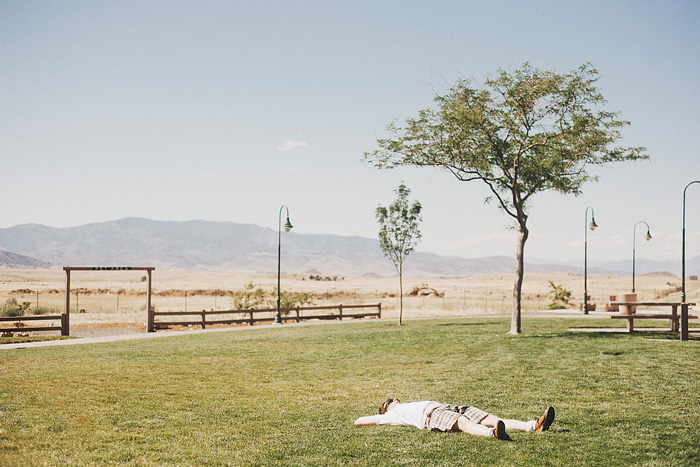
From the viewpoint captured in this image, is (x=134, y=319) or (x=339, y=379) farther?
(x=134, y=319)

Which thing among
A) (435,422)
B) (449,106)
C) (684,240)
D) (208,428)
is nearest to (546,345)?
(449,106)

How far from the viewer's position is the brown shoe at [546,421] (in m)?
7.28

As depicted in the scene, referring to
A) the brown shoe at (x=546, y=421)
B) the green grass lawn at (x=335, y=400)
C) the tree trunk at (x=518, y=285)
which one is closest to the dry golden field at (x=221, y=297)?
the tree trunk at (x=518, y=285)

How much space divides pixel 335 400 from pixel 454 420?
11.0 ft

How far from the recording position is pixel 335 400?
1027 cm

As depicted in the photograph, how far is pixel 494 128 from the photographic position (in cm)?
2162

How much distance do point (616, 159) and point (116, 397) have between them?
777 inches

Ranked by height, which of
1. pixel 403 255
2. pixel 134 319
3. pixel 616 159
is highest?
pixel 616 159

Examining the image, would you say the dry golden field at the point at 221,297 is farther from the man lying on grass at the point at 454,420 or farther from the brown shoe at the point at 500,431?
the brown shoe at the point at 500,431

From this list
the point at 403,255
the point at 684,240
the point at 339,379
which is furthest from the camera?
the point at 684,240

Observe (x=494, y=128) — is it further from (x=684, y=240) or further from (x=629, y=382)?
(x=684, y=240)

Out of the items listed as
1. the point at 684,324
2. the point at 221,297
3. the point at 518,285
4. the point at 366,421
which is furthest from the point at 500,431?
the point at 221,297

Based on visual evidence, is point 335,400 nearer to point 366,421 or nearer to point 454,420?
point 366,421

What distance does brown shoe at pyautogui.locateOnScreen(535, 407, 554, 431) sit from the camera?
287 inches
